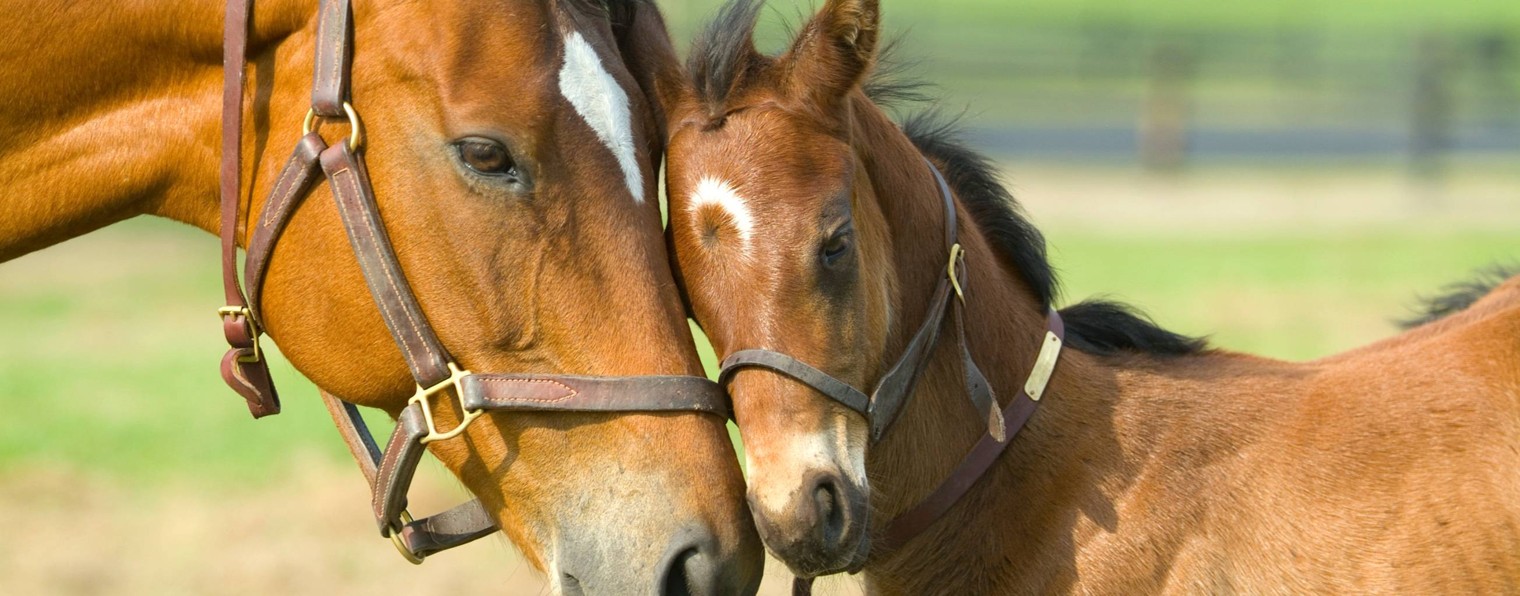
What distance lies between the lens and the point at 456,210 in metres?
2.32

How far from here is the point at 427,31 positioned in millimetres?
2369

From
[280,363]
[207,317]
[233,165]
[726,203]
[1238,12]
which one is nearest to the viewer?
[233,165]

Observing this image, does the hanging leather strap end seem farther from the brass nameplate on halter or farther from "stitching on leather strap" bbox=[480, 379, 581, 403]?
the brass nameplate on halter

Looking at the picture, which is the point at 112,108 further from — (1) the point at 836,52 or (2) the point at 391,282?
(1) the point at 836,52

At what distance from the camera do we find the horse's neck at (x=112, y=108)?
2.46 metres

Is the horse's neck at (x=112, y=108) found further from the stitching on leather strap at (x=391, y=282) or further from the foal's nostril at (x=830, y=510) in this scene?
the foal's nostril at (x=830, y=510)

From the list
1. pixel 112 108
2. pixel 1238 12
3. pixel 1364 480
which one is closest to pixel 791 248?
pixel 112 108

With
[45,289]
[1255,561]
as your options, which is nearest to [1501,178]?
[45,289]

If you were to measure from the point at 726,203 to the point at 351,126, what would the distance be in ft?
2.24

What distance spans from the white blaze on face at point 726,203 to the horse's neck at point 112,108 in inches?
30.0

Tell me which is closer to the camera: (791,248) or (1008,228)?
(791,248)

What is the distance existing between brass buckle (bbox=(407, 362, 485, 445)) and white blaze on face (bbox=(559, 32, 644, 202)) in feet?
1.40

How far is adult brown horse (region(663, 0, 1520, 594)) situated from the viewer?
2.59 m

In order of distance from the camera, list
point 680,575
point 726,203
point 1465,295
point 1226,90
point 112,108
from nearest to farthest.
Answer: point 680,575 < point 112,108 < point 726,203 < point 1465,295 < point 1226,90
